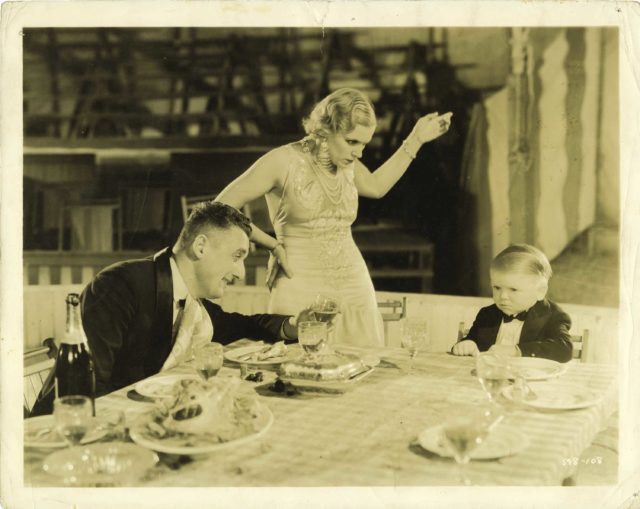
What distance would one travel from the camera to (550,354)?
196 cm

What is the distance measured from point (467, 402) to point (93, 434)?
86 cm

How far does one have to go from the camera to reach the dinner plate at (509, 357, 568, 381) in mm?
1767

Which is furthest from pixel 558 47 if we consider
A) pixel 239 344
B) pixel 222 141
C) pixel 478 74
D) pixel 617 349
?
pixel 239 344

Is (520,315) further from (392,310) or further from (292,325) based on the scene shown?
(292,325)

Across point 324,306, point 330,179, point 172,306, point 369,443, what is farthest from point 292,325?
point 369,443

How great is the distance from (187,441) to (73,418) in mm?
225

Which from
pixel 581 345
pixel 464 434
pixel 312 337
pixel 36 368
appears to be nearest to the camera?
pixel 464 434

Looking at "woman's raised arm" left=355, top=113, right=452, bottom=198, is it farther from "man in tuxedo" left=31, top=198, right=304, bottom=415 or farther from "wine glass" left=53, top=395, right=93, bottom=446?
"wine glass" left=53, top=395, right=93, bottom=446

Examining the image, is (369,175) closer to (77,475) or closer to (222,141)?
(222,141)

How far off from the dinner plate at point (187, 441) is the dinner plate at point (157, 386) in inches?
6.6

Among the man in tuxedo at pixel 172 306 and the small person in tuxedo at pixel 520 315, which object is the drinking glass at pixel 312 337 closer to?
the man in tuxedo at pixel 172 306

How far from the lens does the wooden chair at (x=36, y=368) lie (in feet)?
6.14

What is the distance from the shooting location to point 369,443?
4.66ft

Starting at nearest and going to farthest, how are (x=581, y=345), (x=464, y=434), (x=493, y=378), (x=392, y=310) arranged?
(x=464, y=434) < (x=493, y=378) < (x=581, y=345) < (x=392, y=310)
